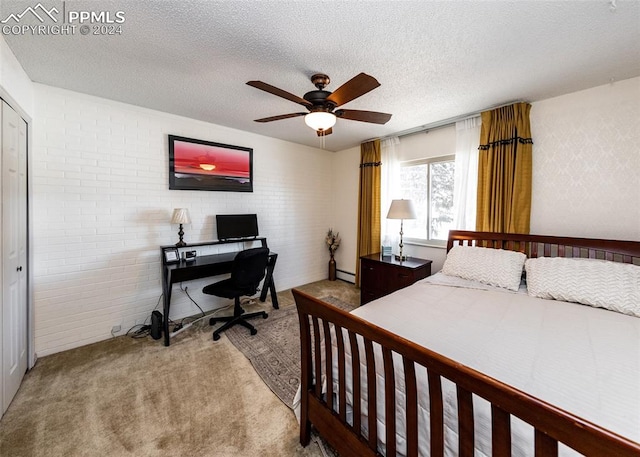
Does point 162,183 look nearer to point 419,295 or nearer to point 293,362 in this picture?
point 293,362

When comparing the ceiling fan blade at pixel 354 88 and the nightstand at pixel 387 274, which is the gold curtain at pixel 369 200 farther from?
the ceiling fan blade at pixel 354 88

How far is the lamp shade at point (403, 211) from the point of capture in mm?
3039

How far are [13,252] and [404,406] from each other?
278 centimetres

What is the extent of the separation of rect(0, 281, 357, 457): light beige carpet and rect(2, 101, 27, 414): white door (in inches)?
8.6

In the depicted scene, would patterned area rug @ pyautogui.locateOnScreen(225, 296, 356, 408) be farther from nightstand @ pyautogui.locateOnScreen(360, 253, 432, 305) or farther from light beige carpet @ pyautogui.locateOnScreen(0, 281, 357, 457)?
nightstand @ pyautogui.locateOnScreen(360, 253, 432, 305)

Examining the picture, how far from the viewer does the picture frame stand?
274 cm

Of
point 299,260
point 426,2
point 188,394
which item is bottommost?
point 188,394

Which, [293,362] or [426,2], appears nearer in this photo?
[426,2]

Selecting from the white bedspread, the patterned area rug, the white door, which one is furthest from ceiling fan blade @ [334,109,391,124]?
the white door

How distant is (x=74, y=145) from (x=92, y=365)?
2041 mm

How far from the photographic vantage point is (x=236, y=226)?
3.35 metres

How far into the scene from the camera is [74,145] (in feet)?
7.78

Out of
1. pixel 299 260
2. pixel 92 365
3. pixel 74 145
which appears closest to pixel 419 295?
pixel 299 260

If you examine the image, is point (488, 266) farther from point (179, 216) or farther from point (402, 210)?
point (179, 216)
